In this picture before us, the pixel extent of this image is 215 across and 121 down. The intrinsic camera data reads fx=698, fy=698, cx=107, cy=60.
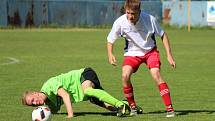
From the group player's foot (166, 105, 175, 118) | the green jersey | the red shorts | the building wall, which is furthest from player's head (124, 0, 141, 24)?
the building wall

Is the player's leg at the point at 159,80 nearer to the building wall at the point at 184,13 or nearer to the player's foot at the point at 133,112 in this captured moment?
the player's foot at the point at 133,112

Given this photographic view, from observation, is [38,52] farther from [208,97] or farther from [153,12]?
[153,12]

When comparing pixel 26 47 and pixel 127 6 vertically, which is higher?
pixel 127 6

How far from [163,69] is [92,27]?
39350 mm

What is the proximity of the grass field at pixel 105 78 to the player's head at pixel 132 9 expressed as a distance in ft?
5.14

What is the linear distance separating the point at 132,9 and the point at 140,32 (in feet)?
1.82

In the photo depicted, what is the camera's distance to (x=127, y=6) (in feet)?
35.4

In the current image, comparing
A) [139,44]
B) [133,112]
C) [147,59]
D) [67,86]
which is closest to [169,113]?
[133,112]

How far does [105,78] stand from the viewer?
18.2m

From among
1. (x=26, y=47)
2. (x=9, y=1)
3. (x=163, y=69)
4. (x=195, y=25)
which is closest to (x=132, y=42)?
(x=163, y=69)

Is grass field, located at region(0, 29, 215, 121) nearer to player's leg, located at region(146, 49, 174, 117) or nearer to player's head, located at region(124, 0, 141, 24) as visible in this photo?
player's leg, located at region(146, 49, 174, 117)

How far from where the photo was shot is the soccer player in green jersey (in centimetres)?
1076

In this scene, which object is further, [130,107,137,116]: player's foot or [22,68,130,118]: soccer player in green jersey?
[130,107,137,116]: player's foot

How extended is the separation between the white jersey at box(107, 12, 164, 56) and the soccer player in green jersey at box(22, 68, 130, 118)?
32.1 inches
